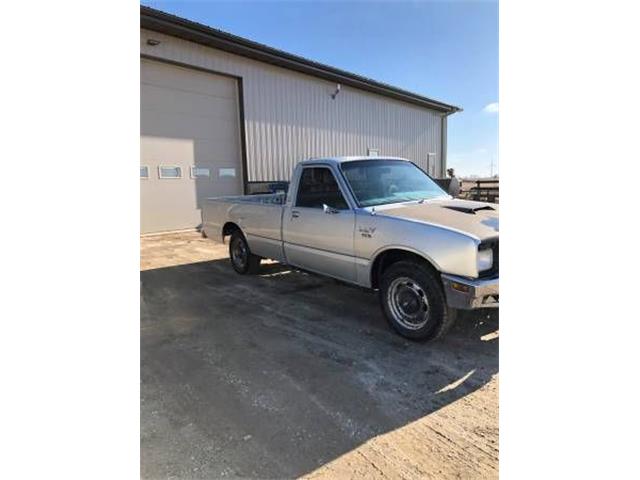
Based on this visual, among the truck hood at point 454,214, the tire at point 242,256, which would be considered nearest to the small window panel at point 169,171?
the tire at point 242,256

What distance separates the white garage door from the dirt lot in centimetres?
655

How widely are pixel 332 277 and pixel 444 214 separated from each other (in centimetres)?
144

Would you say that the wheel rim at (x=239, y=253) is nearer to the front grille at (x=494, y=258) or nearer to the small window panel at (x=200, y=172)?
the front grille at (x=494, y=258)

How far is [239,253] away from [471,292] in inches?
173

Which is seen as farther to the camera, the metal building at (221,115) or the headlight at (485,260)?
the metal building at (221,115)

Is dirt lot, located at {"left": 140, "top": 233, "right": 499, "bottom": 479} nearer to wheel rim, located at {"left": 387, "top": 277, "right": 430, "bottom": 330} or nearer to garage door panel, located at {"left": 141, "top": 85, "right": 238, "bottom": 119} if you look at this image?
wheel rim, located at {"left": 387, "top": 277, "right": 430, "bottom": 330}

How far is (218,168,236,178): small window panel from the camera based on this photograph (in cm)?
1233

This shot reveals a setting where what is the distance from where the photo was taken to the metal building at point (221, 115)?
1077cm

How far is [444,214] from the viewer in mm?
4031

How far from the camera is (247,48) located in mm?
12148

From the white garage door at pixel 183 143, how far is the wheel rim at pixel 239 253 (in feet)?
15.8
